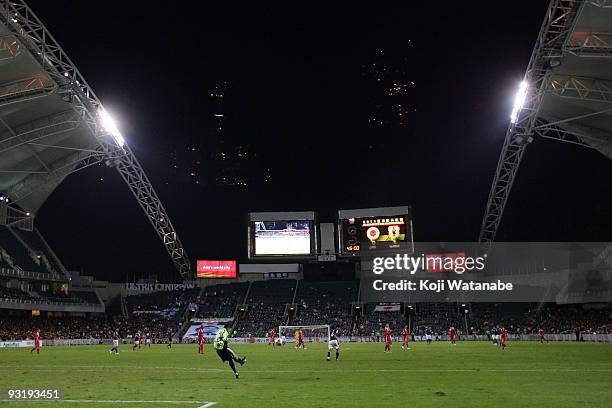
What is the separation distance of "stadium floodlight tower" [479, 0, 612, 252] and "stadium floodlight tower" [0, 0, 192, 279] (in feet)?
103

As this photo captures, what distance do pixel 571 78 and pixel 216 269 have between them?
5508 cm

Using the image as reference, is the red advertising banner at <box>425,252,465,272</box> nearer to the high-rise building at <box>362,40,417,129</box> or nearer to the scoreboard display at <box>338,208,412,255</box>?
the scoreboard display at <box>338,208,412,255</box>

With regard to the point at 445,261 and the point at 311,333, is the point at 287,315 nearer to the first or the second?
the point at 311,333

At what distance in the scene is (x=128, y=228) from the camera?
265 feet

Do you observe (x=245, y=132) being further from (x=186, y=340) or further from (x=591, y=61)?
(x=591, y=61)

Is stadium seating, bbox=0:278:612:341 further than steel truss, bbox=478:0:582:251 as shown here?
Yes

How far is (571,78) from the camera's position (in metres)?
39.8

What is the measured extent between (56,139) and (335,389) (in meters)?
50.5

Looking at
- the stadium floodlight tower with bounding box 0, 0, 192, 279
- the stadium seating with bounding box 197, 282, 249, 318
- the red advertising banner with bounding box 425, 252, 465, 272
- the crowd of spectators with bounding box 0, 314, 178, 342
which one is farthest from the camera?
the stadium seating with bounding box 197, 282, 249, 318

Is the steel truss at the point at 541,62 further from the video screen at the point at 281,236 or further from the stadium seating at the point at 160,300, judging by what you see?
the stadium seating at the point at 160,300

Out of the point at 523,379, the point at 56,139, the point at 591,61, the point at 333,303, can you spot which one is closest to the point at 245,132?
the point at 56,139

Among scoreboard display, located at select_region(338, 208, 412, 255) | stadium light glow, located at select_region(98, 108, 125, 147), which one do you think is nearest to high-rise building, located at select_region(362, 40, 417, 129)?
scoreboard display, located at select_region(338, 208, 412, 255)

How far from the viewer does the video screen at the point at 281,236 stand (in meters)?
71.5

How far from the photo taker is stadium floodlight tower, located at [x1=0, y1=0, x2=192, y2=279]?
39.4m
